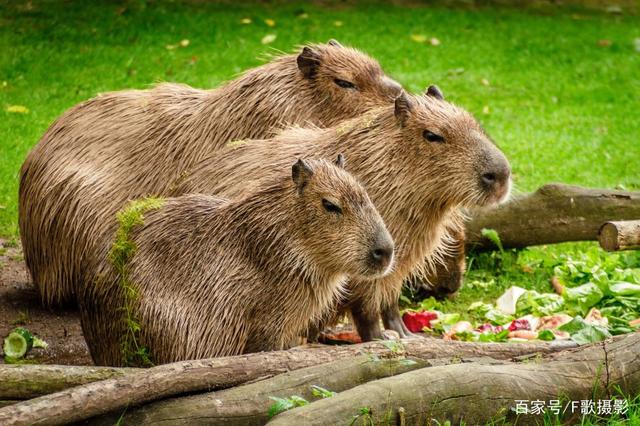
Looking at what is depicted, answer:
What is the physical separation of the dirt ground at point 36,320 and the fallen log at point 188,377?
1.86 metres

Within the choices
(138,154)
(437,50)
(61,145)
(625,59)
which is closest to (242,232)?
(138,154)

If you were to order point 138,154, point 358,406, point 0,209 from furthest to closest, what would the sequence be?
point 0,209 → point 138,154 → point 358,406

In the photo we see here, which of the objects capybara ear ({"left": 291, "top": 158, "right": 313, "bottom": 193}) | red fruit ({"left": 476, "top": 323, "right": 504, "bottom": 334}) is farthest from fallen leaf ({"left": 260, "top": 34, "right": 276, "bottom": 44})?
capybara ear ({"left": 291, "top": 158, "right": 313, "bottom": 193})

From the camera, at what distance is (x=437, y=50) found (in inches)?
534

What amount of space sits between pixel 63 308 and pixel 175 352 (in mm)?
2188

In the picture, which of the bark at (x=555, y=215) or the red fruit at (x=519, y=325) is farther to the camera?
the bark at (x=555, y=215)

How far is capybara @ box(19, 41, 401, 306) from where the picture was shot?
621 cm

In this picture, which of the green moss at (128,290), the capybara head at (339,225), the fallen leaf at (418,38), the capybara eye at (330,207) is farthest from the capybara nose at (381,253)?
the fallen leaf at (418,38)

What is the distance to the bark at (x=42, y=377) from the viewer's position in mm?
4012

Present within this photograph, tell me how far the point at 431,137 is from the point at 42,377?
7.37 ft

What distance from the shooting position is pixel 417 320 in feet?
21.3

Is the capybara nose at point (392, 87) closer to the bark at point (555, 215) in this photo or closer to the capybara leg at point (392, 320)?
the capybara leg at point (392, 320)

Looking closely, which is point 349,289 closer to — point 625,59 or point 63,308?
point 63,308

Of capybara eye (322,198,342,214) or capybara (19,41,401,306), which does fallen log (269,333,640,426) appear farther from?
capybara (19,41,401,306)
